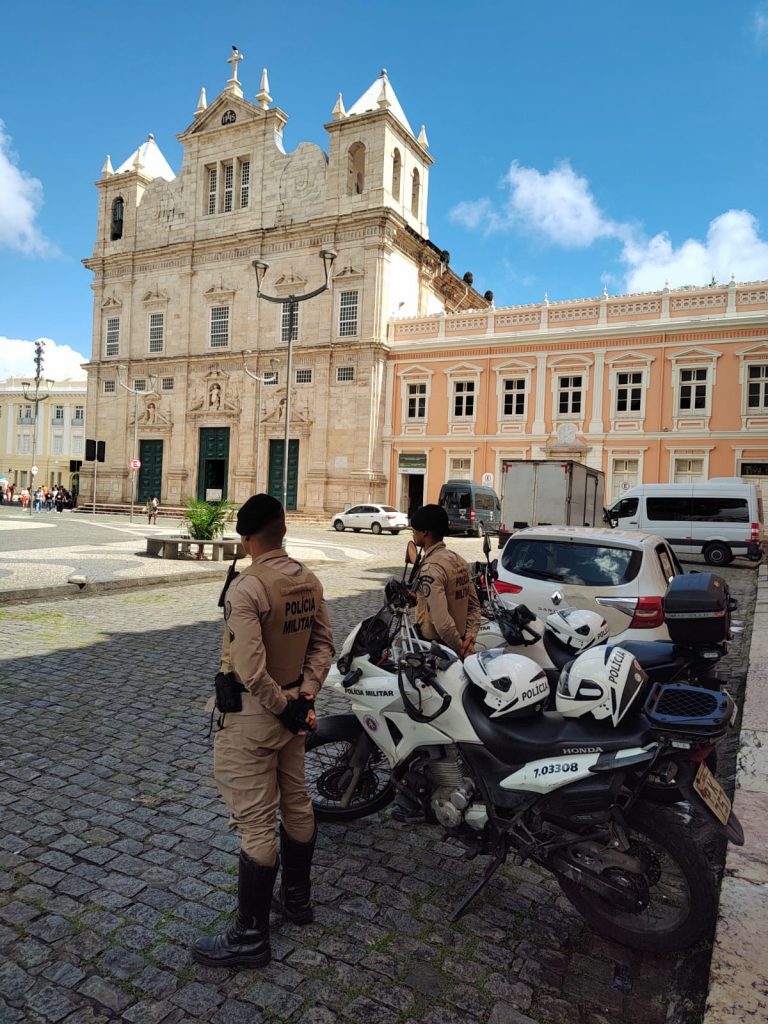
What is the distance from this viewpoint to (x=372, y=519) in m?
31.1

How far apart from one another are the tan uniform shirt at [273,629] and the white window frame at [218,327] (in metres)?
39.7

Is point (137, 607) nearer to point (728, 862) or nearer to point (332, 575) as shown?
point (332, 575)

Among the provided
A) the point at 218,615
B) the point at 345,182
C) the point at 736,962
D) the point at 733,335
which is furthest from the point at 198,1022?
the point at 345,182

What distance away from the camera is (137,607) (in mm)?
10781

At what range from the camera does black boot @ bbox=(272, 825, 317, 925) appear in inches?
117

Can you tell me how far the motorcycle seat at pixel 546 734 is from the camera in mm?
2834

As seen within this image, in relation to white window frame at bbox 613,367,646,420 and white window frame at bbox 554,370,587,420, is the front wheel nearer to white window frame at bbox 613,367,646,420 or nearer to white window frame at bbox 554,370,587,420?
white window frame at bbox 613,367,646,420

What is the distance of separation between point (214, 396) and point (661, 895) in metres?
40.3

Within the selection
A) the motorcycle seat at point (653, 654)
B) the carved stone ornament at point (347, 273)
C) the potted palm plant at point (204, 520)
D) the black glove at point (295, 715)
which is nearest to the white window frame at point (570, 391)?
the carved stone ornament at point (347, 273)

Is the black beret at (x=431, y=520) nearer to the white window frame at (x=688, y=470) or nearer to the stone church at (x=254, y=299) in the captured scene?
the white window frame at (x=688, y=470)

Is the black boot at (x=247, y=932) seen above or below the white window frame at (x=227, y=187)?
below

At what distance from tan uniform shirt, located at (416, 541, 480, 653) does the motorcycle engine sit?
42.3 inches

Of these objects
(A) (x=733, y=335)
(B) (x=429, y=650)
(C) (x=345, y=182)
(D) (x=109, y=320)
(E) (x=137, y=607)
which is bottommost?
(E) (x=137, y=607)

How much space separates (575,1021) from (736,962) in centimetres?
63
